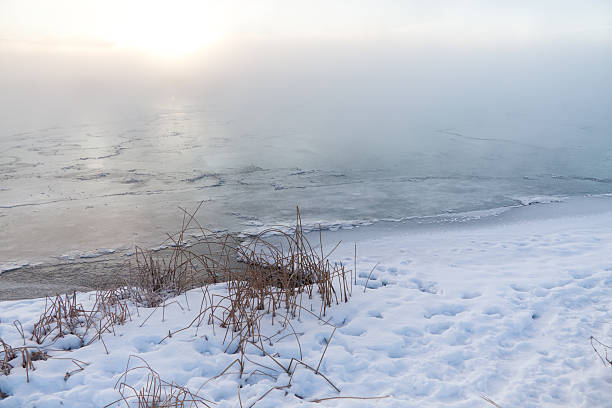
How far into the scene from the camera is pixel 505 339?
3.05 metres

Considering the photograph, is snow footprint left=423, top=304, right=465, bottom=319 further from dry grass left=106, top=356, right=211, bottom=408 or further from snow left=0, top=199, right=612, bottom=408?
dry grass left=106, top=356, right=211, bottom=408

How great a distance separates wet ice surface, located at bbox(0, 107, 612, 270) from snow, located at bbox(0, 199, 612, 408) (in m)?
2.34

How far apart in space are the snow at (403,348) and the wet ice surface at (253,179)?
2.34 metres

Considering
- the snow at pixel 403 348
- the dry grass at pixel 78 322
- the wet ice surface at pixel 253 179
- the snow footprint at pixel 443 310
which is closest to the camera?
the snow at pixel 403 348

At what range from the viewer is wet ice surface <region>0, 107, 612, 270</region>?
6.35 metres

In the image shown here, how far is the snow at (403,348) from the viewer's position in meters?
2.48

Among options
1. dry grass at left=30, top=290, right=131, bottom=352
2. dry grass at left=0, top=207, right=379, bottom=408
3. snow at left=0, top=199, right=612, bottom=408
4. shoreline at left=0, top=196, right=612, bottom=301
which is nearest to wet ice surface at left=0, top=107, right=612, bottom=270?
shoreline at left=0, top=196, right=612, bottom=301

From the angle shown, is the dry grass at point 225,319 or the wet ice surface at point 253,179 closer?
the dry grass at point 225,319

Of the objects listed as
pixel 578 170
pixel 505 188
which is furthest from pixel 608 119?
pixel 505 188

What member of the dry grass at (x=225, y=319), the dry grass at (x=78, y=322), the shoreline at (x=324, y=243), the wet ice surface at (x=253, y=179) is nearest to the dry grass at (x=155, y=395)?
the dry grass at (x=225, y=319)

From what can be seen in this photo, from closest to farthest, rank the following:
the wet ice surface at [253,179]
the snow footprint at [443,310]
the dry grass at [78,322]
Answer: the dry grass at [78,322], the snow footprint at [443,310], the wet ice surface at [253,179]

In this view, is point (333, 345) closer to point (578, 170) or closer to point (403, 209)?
point (403, 209)

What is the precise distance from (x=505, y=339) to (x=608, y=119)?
1679 centimetres

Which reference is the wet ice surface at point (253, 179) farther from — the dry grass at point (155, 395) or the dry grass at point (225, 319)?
the dry grass at point (155, 395)
